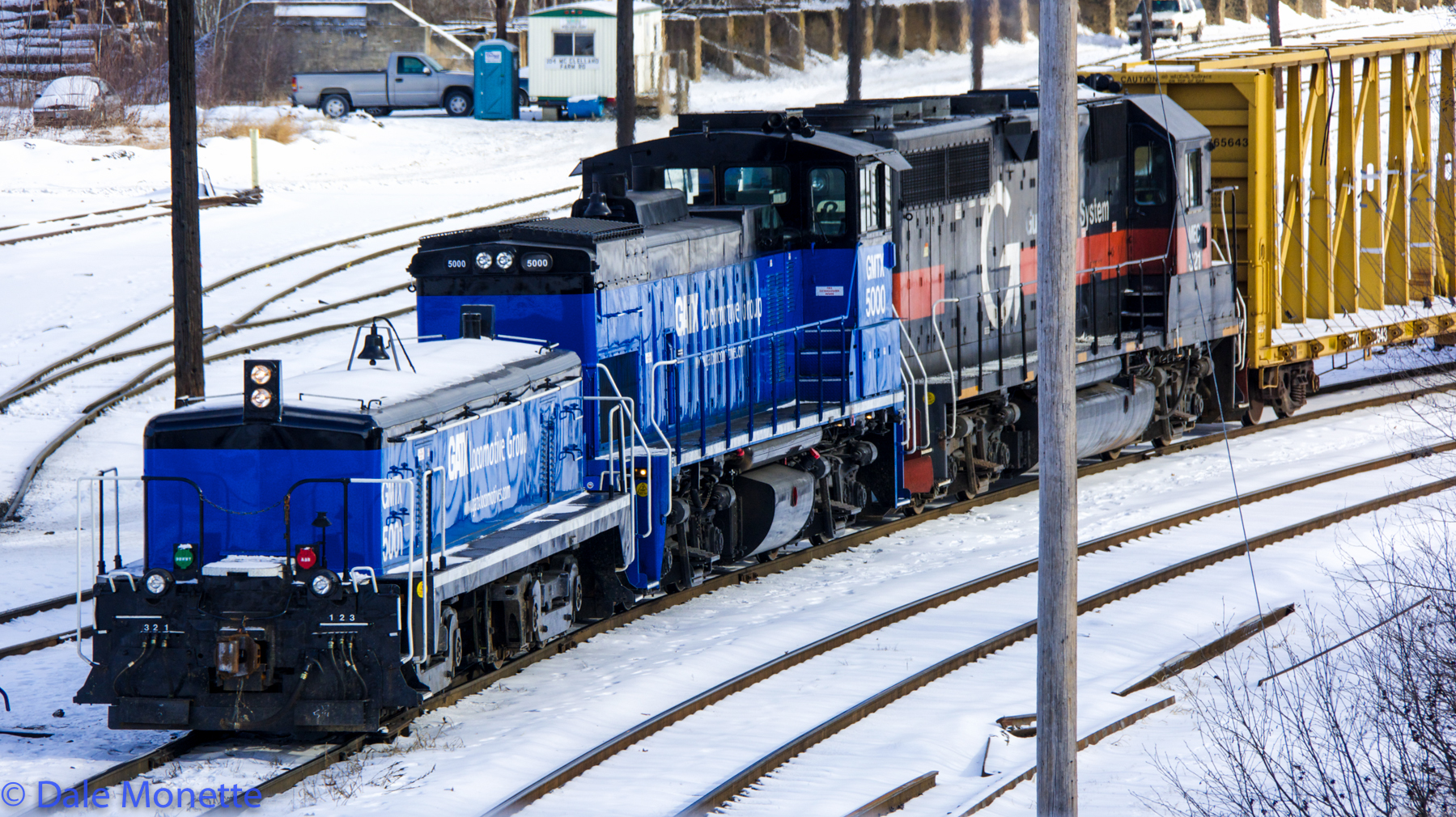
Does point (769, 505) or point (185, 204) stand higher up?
point (185, 204)

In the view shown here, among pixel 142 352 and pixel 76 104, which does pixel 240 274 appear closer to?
pixel 142 352

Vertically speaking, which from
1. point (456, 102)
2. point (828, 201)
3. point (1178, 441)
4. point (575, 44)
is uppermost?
point (575, 44)

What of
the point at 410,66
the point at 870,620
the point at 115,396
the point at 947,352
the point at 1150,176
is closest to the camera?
the point at 870,620

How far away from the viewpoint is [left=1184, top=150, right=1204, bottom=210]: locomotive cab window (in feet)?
61.9

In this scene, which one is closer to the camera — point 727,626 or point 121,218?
point 727,626

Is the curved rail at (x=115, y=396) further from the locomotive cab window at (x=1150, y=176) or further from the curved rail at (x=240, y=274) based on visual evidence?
the locomotive cab window at (x=1150, y=176)

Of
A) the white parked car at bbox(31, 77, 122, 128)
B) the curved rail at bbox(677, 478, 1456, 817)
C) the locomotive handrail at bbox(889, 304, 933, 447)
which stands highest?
the white parked car at bbox(31, 77, 122, 128)

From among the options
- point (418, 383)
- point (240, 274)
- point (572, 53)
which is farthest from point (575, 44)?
point (418, 383)

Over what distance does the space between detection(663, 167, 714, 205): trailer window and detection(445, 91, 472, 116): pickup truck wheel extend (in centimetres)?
3344

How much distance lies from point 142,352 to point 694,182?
11339 mm

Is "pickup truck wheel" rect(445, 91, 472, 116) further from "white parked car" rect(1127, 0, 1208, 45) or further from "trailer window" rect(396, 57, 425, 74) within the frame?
"white parked car" rect(1127, 0, 1208, 45)

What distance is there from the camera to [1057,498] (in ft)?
25.1

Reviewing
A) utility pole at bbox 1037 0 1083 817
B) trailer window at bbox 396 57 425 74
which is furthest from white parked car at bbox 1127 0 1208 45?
utility pole at bbox 1037 0 1083 817

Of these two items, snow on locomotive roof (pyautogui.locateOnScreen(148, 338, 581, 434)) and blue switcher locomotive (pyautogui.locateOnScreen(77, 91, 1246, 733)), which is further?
snow on locomotive roof (pyautogui.locateOnScreen(148, 338, 581, 434))
